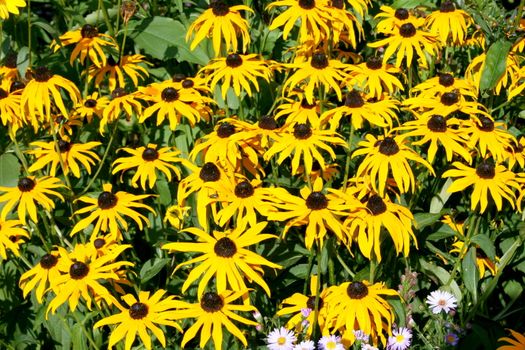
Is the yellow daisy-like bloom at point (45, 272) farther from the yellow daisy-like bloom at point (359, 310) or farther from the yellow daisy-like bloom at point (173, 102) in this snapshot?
the yellow daisy-like bloom at point (359, 310)

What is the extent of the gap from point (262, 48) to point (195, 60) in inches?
11.1

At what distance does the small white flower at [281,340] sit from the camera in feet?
7.37

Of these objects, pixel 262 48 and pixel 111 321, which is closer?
pixel 111 321

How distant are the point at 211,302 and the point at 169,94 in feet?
3.10

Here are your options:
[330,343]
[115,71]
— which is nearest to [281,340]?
[330,343]

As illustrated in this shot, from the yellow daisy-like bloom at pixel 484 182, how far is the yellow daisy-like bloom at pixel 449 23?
2.11 feet

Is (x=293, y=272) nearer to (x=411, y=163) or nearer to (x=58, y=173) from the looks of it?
(x=411, y=163)

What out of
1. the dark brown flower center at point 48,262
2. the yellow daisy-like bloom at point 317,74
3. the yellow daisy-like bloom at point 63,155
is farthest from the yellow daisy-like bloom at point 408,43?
the dark brown flower center at point 48,262

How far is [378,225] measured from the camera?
2.36 m

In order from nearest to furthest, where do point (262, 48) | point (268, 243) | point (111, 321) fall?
point (111, 321)
point (268, 243)
point (262, 48)

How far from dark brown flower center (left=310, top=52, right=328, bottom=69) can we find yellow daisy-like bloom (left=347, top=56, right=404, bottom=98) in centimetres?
10

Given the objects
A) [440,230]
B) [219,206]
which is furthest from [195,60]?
[440,230]

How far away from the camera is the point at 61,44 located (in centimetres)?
324

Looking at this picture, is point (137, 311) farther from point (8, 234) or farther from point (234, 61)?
point (234, 61)
